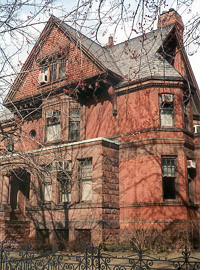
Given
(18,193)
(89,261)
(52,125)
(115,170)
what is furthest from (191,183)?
(89,261)

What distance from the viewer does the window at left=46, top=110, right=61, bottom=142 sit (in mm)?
18156

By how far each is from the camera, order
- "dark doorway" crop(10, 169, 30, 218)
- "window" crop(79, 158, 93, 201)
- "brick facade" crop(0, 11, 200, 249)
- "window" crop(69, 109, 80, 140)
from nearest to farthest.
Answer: "brick facade" crop(0, 11, 200, 249) < "window" crop(79, 158, 93, 201) < "window" crop(69, 109, 80, 140) < "dark doorway" crop(10, 169, 30, 218)

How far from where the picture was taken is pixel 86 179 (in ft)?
52.0

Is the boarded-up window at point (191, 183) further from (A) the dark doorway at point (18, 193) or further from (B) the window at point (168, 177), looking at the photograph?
(A) the dark doorway at point (18, 193)

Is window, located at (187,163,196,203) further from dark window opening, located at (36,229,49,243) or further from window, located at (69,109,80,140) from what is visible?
dark window opening, located at (36,229,49,243)

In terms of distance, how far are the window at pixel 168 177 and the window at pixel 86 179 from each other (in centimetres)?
336

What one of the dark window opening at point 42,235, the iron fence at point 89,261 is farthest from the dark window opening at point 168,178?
the dark window opening at point 42,235

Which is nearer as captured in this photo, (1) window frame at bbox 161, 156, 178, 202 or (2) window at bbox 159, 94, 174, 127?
(1) window frame at bbox 161, 156, 178, 202

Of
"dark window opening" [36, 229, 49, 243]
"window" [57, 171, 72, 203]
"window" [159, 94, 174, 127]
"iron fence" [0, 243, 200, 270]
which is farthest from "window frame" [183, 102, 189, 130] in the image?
"dark window opening" [36, 229, 49, 243]

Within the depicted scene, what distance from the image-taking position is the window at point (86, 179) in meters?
15.5

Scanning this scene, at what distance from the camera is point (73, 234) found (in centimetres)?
1503

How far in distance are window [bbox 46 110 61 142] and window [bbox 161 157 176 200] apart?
5928 millimetres
